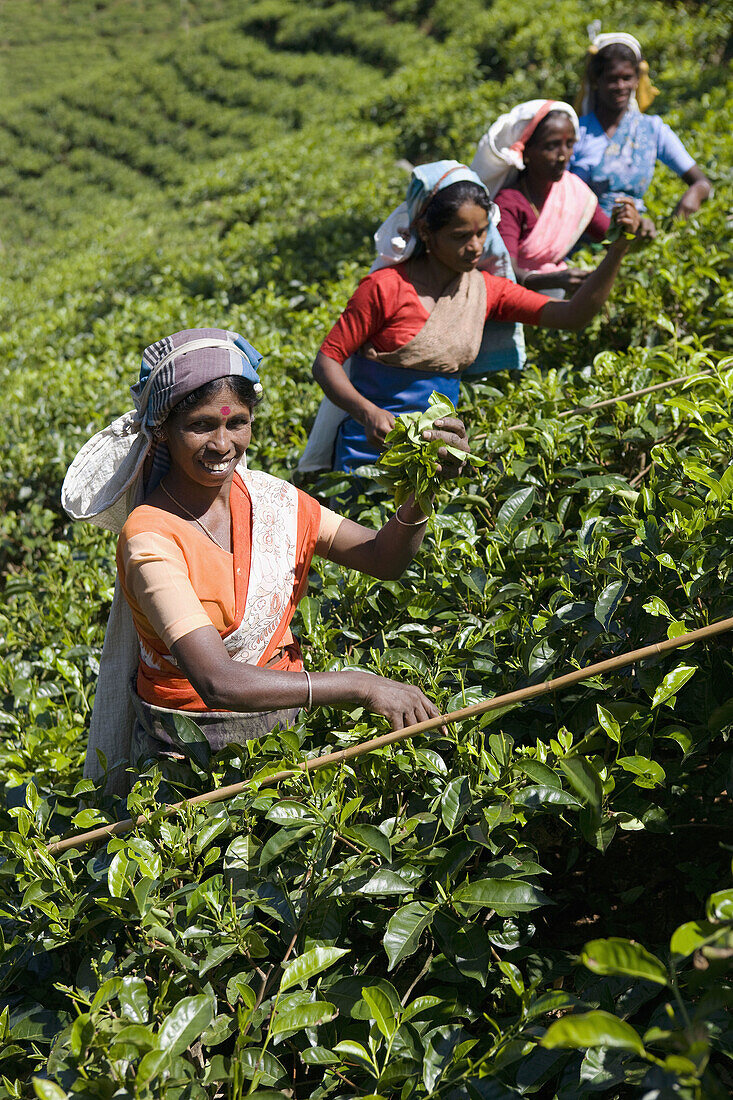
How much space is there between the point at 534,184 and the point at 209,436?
7.26 ft

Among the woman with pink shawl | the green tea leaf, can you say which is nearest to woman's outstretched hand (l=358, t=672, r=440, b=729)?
the green tea leaf

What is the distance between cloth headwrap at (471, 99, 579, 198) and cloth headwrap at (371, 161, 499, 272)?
702 mm

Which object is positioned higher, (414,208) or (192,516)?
(414,208)

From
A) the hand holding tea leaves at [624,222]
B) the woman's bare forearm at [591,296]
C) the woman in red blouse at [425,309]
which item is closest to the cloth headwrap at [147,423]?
the woman in red blouse at [425,309]

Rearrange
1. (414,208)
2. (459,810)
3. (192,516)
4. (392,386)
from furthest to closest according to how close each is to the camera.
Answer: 1. (392,386)
2. (414,208)
3. (192,516)
4. (459,810)

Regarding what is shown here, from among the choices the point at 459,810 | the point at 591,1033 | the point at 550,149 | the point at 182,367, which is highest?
the point at 550,149

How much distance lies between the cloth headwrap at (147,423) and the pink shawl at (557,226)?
1.83 m

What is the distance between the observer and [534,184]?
342cm

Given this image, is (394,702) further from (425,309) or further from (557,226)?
(557,226)

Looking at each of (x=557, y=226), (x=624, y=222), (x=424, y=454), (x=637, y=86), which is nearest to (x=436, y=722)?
(x=424, y=454)

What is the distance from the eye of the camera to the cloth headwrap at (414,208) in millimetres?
2557

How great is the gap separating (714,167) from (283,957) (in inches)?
175

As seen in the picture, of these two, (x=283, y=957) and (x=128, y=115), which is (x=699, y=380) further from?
(x=128, y=115)

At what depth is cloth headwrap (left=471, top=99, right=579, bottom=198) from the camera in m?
Answer: 3.28
